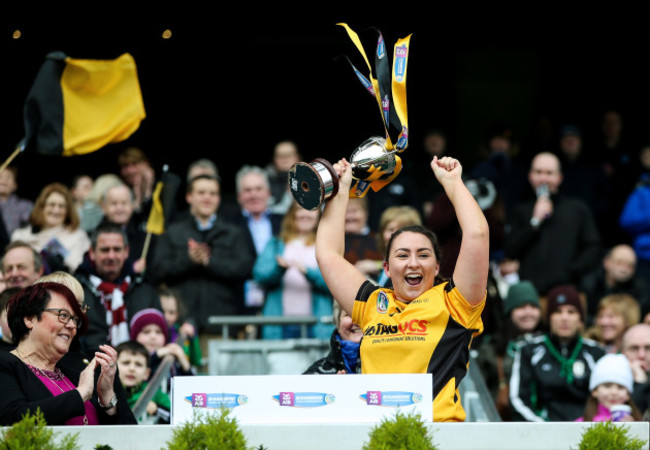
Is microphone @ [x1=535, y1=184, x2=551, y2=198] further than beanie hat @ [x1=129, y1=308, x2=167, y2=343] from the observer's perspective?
Yes

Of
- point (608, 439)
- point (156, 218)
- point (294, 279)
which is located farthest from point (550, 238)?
Result: point (608, 439)

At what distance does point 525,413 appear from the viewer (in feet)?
29.5

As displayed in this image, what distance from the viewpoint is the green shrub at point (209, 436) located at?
473cm

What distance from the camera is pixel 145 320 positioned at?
344 inches

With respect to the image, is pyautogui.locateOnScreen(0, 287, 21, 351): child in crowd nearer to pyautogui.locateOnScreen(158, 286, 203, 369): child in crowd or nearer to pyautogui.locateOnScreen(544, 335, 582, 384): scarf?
pyautogui.locateOnScreen(158, 286, 203, 369): child in crowd

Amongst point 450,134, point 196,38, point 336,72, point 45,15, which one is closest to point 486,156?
point 450,134

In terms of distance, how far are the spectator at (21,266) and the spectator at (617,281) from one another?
195 inches

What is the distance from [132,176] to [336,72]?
4239 mm

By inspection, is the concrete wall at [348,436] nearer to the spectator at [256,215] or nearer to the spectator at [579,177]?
the spectator at [256,215]

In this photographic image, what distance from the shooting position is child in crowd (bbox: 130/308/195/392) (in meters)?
8.53

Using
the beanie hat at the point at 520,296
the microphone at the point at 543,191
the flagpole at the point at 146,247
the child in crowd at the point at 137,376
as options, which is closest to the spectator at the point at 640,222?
the microphone at the point at 543,191

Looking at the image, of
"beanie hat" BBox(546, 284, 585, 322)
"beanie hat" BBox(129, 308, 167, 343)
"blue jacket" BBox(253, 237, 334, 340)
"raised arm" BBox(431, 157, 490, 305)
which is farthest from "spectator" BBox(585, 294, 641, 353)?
"raised arm" BBox(431, 157, 490, 305)

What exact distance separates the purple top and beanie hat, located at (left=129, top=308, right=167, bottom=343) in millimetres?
2829

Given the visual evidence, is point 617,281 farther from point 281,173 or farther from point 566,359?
point 281,173
